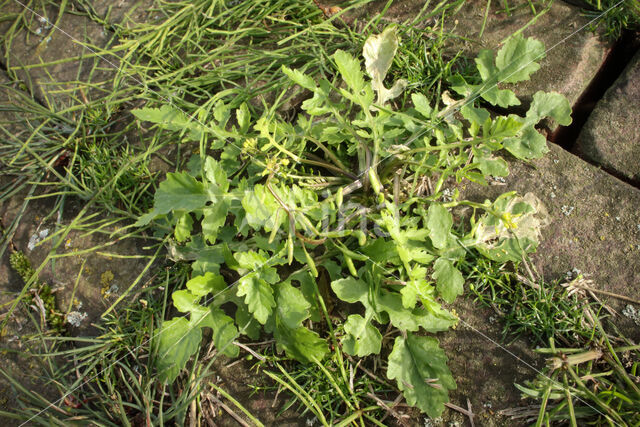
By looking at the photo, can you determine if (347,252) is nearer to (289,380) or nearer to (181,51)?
(289,380)

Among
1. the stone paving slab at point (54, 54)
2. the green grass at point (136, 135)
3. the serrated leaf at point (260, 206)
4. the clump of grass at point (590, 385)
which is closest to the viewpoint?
the clump of grass at point (590, 385)

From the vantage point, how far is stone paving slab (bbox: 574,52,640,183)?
1714 mm

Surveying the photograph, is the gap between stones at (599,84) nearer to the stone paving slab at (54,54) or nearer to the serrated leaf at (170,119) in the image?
the serrated leaf at (170,119)

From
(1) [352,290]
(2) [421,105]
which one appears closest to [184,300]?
(1) [352,290]

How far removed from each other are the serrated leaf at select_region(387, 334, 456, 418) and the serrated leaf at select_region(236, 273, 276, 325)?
18.6 inches

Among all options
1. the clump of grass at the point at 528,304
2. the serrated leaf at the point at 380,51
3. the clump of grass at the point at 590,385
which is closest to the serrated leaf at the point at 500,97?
the serrated leaf at the point at 380,51

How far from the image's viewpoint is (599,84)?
1.90 m

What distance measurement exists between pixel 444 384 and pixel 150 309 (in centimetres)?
123

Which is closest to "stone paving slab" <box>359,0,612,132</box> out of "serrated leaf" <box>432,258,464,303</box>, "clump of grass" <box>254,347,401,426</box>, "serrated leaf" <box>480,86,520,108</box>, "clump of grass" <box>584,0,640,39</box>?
"clump of grass" <box>584,0,640,39</box>

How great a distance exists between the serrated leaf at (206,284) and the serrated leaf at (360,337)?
1.70ft

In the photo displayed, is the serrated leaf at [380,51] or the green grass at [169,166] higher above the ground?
the serrated leaf at [380,51]

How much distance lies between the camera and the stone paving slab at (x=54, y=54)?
94.6 inches

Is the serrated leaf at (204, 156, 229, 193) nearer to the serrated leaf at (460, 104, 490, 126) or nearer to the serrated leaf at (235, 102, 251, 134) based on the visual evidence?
the serrated leaf at (235, 102, 251, 134)

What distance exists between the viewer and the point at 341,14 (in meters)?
2.22
